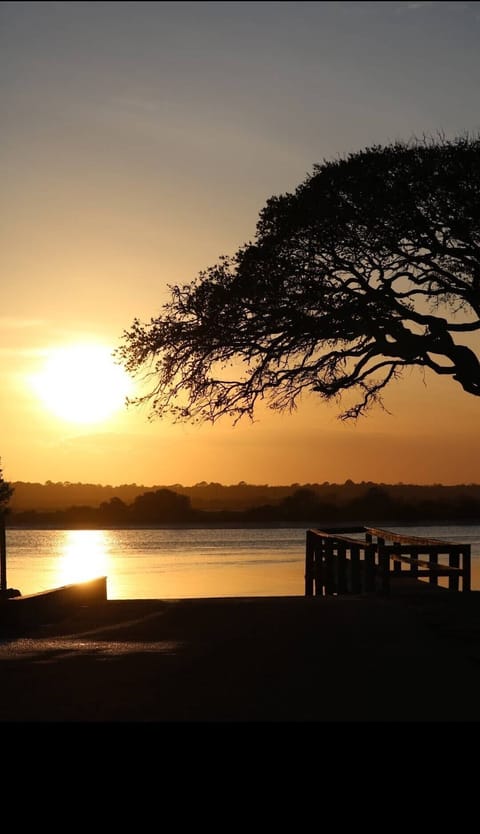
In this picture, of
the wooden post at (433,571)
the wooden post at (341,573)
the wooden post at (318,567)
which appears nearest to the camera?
the wooden post at (433,571)

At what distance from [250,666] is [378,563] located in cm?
1419

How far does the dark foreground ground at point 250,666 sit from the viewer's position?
33.4ft

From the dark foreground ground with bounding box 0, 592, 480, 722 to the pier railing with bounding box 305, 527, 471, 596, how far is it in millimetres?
2591

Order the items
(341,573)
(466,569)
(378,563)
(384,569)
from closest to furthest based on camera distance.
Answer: (466,569) < (384,569) < (378,563) < (341,573)

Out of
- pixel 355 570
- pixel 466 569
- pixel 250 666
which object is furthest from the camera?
pixel 355 570

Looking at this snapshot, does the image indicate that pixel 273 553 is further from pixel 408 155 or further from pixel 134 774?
pixel 134 774

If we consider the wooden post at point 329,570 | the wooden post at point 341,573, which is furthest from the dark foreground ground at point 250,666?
the wooden post at point 329,570

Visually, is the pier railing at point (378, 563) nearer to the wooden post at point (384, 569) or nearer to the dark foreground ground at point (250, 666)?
the wooden post at point (384, 569)

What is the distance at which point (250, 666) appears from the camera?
13.0m

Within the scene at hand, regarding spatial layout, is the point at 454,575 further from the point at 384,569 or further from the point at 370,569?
the point at 370,569

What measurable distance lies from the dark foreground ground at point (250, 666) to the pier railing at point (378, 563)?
259 cm

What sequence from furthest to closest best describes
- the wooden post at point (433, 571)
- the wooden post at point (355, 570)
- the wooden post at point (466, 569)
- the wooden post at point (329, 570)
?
the wooden post at point (329, 570) → the wooden post at point (355, 570) → the wooden post at point (433, 571) → the wooden post at point (466, 569)

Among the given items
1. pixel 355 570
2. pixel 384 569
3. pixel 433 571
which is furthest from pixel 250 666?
pixel 355 570

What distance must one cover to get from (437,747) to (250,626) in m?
8.64
